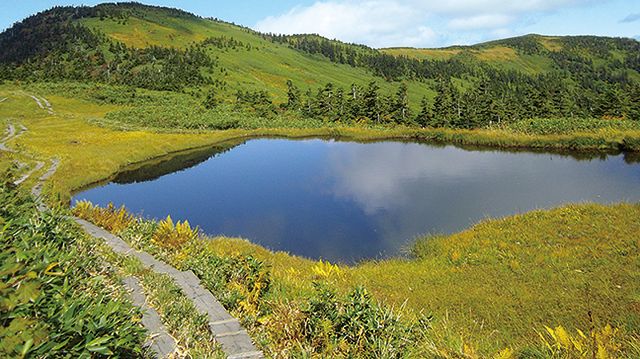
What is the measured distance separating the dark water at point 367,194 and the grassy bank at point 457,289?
11.2 ft

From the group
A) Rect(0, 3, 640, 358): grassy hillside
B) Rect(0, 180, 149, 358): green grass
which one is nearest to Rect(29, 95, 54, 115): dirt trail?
Rect(0, 3, 640, 358): grassy hillside

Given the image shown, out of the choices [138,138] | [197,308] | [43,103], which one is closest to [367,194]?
[197,308]

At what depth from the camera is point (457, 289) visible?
51.1ft

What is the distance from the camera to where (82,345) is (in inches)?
179

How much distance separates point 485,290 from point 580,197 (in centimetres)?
2025

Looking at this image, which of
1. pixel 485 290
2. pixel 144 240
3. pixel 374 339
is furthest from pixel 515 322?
pixel 144 240

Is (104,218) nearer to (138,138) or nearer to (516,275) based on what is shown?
(516,275)

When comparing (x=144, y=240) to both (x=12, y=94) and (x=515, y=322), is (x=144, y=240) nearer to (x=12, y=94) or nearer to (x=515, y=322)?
(x=515, y=322)

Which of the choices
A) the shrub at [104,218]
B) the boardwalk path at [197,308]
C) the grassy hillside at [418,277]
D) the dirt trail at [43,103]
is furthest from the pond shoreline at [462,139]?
the dirt trail at [43,103]

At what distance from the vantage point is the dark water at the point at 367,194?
2616cm

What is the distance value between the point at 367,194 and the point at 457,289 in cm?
1894

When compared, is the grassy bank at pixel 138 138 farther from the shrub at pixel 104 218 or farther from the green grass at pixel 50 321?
the green grass at pixel 50 321

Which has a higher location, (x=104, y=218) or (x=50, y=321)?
(x=50, y=321)

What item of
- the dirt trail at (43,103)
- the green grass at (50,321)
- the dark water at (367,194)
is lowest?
the dark water at (367,194)
